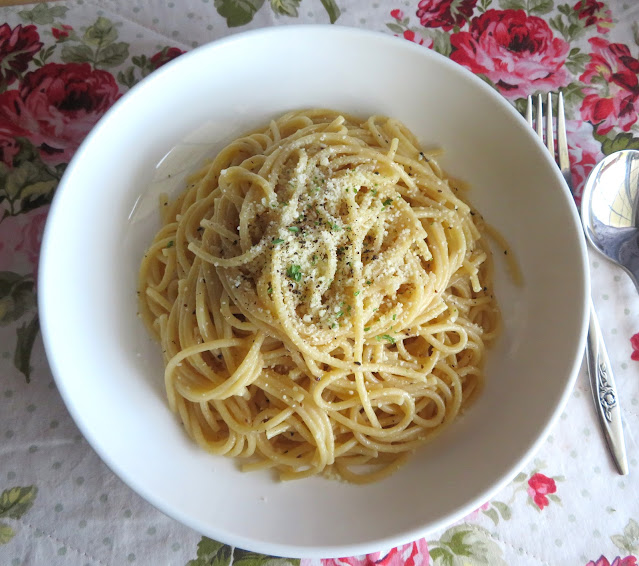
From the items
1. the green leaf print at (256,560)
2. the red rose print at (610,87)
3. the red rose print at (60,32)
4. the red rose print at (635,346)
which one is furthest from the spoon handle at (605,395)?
the red rose print at (60,32)

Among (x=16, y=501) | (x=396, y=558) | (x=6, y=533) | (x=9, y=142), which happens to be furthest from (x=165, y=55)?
(x=396, y=558)

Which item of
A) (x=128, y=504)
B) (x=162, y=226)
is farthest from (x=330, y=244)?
(x=128, y=504)

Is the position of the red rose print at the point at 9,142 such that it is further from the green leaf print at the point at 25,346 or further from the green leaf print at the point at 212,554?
the green leaf print at the point at 212,554

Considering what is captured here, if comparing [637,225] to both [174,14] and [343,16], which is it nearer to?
[343,16]

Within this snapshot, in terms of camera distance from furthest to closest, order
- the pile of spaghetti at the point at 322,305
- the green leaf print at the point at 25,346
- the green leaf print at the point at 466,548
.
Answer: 1. the green leaf print at the point at 25,346
2. the green leaf print at the point at 466,548
3. the pile of spaghetti at the point at 322,305

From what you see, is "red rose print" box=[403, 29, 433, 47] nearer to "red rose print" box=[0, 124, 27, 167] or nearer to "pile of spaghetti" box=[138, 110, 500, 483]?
"pile of spaghetti" box=[138, 110, 500, 483]

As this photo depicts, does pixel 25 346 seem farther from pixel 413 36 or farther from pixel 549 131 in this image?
pixel 549 131

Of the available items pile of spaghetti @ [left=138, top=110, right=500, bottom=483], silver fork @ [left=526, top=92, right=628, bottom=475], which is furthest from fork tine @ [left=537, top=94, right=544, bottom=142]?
silver fork @ [left=526, top=92, right=628, bottom=475]
